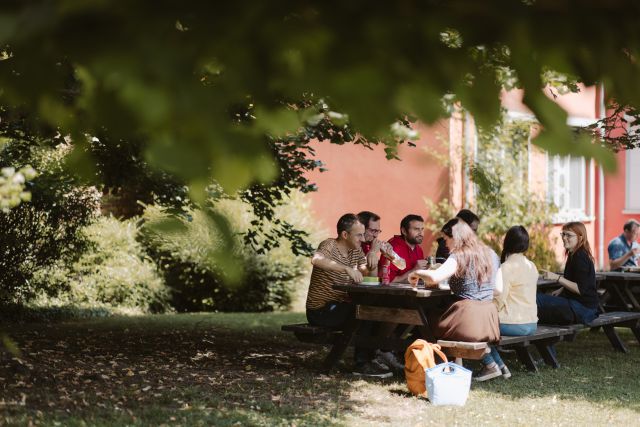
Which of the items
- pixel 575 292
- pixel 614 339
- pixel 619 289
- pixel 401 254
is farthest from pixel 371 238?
pixel 619 289

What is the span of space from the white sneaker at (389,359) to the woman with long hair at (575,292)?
1793mm

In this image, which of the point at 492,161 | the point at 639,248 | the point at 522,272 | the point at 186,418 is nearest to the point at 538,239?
the point at 492,161

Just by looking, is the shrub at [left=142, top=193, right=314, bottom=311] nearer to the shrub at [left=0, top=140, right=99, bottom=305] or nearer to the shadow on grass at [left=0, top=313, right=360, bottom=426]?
the shrub at [left=0, top=140, right=99, bottom=305]

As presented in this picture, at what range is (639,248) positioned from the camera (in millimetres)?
11914

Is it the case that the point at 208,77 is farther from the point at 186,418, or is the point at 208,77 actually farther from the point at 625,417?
the point at 625,417

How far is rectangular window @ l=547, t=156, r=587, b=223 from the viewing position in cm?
1845

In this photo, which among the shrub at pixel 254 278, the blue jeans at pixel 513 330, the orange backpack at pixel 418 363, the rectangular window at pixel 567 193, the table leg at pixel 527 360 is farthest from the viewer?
the rectangular window at pixel 567 193

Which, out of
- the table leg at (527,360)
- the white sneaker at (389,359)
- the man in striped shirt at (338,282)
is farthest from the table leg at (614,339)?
the man in striped shirt at (338,282)

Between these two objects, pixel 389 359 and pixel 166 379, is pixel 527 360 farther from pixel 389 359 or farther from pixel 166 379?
pixel 166 379

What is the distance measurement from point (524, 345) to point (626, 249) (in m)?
4.82

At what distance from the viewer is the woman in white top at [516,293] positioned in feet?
26.1

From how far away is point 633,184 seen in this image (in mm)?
20125

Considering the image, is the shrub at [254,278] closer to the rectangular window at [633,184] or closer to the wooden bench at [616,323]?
the wooden bench at [616,323]

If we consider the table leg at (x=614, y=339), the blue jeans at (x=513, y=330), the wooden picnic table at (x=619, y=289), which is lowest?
the table leg at (x=614, y=339)
